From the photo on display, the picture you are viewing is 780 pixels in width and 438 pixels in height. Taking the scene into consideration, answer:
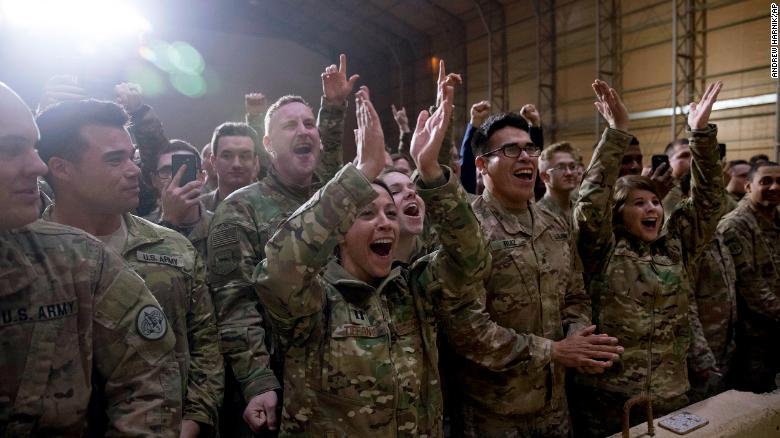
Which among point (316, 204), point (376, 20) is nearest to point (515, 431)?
point (316, 204)

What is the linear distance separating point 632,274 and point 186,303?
226cm

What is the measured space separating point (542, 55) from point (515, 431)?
1382cm

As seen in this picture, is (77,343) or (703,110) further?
(703,110)

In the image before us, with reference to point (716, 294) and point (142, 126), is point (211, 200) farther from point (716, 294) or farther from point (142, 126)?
point (716, 294)

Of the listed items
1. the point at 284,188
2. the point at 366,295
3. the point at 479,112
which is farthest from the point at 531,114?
the point at 366,295

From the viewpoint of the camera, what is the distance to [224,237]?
2307 millimetres

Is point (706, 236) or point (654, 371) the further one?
point (706, 236)

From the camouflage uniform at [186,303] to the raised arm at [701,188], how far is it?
8.67 feet

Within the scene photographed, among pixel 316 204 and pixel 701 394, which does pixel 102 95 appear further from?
pixel 701 394

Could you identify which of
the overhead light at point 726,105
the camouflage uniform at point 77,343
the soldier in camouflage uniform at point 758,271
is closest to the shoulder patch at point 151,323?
the camouflage uniform at point 77,343

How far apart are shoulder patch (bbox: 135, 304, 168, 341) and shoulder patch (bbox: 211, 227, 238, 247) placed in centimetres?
87

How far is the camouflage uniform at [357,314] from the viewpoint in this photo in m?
1.60

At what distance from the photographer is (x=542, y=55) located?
47.2 feet

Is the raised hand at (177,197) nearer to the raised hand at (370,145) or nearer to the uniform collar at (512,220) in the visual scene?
the raised hand at (370,145)
